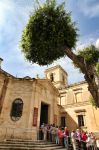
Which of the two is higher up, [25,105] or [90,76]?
[90,76]

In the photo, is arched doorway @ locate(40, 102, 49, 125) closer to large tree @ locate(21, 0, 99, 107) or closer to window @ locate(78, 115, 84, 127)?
large tree @ locate(21, 0, 99, 107)

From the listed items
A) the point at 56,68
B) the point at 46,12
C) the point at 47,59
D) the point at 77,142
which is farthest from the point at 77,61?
the point at 56,68

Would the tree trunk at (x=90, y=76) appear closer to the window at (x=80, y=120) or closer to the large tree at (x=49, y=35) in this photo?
the large tree at (x=49, y=35)

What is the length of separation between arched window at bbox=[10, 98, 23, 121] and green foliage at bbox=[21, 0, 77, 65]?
5342 mm

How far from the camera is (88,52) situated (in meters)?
15.6

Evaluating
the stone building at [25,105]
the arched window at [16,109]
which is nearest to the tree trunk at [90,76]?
the stone building at [25,105]

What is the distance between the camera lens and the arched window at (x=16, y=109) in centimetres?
1683

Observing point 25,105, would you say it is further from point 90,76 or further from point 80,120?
point 80,120

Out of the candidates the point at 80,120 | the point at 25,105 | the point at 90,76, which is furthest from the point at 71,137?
the point at 80,120

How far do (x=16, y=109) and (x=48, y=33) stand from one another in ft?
28.1

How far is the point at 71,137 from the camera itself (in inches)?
537

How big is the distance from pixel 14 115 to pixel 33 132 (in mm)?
2649

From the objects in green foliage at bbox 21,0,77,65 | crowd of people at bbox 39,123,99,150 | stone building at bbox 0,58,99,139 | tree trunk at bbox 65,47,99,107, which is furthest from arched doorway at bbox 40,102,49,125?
tree trunk at bbox 65,47,99,107

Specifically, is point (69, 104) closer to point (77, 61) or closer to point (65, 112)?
point (65, 112)
